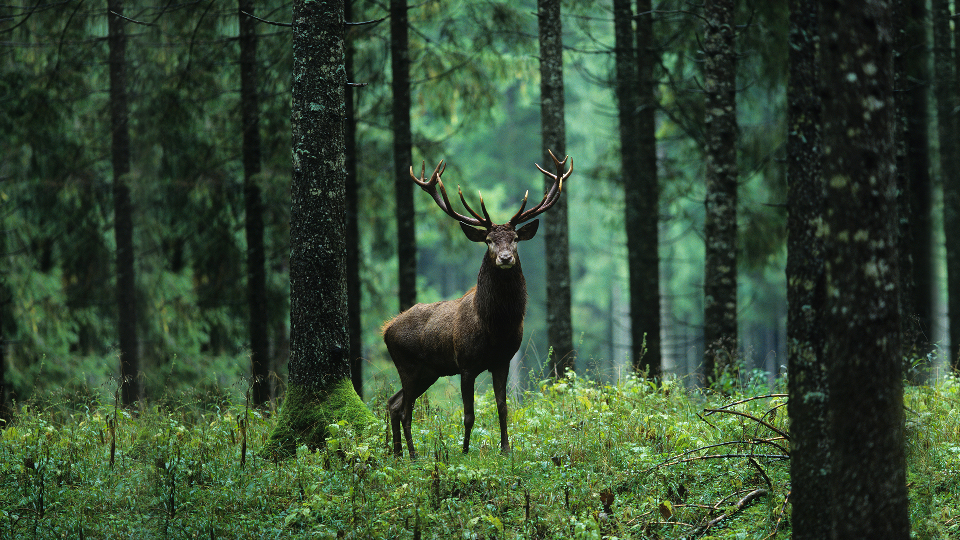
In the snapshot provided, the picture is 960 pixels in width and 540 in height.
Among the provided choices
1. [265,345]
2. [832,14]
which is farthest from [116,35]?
[832,14]

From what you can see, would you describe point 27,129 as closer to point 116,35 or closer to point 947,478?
point 116,35

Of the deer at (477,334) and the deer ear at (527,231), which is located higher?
the deer ear at (527,231)

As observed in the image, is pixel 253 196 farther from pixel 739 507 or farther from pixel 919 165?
pixel 919 165

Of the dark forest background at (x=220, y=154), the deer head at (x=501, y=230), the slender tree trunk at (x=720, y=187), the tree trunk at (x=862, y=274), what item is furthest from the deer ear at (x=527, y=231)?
the dark forest background at (x=220, y=154)

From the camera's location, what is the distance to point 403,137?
11.0 m

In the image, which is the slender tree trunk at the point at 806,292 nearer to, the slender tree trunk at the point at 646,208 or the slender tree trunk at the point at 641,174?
the slender tree trunk at the point at 641,174

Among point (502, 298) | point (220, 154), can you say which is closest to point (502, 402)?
point (502, 298)

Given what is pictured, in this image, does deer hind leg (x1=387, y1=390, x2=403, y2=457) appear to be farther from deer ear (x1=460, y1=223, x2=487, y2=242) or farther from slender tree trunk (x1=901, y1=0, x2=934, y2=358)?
slender tree trunk (x1=901, y1=0, x2=934, y2=358)

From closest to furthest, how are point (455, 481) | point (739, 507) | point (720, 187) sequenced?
point (739, 507) < point (455, 481) < point (720, 187)

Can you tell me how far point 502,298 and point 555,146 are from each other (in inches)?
176

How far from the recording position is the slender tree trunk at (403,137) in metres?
11.0

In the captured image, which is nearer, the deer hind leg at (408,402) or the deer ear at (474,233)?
the deer hind leg at (408,402)

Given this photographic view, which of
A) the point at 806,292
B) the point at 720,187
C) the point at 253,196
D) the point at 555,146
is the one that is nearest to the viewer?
the point at 806,292

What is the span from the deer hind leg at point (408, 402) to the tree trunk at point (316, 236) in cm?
30
